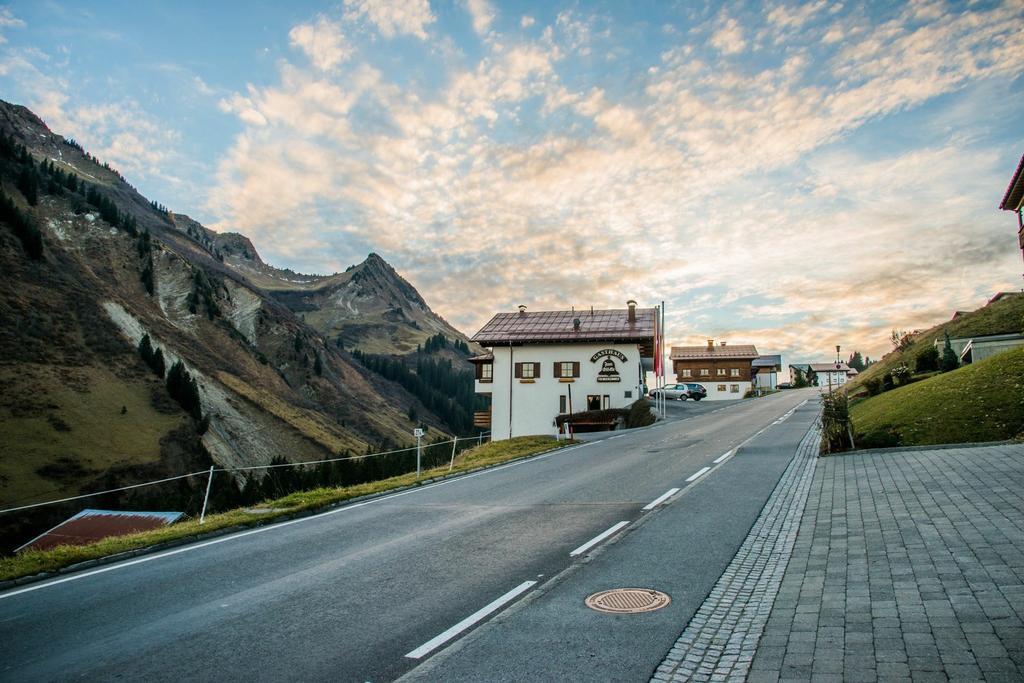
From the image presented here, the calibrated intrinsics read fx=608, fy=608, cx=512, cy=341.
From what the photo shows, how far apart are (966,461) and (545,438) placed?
19.8 m

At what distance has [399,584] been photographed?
24.5 ft

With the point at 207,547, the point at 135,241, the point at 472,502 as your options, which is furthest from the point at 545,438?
the point at 135,241

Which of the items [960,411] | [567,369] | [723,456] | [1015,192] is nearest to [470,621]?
[723,456]

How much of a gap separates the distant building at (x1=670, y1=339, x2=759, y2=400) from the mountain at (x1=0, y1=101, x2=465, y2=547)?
186 ft

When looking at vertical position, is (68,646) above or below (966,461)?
below

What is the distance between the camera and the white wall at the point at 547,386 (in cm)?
4475

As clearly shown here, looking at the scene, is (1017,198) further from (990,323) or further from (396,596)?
(396,596)

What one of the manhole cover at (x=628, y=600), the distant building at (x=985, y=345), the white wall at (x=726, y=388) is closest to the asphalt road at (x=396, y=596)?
the manhole cover at (x=628, y=600)

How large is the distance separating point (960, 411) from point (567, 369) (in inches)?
1152

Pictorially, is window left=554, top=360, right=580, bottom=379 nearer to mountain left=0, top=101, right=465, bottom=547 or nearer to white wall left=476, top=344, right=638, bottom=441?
white wall left=476, top=344, right=638, bottom=441

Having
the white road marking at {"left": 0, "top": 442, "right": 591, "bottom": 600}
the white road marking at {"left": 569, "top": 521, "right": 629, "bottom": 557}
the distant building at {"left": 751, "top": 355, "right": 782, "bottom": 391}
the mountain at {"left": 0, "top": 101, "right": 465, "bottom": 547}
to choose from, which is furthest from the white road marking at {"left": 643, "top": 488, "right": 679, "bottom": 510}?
the distant building at {"left": 751, "top": 355, "right": 782, "bottom": 391}

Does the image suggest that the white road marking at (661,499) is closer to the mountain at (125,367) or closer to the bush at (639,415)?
the bush at (639,415)

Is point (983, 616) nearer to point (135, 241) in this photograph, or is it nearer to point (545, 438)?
point (545, 438)

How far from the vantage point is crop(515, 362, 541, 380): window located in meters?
46.5
